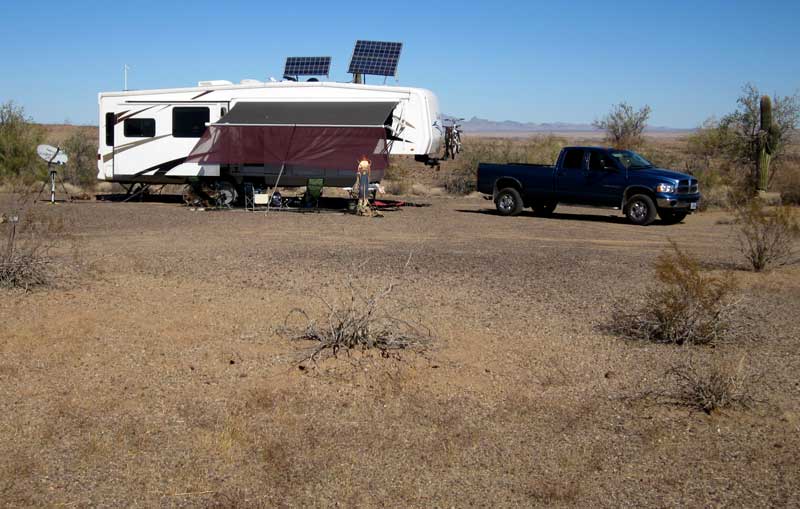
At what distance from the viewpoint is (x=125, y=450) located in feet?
19.2

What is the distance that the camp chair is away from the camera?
22.4 meters

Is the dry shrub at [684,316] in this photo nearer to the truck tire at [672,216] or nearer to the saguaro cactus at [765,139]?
the truck tire at [672,216]

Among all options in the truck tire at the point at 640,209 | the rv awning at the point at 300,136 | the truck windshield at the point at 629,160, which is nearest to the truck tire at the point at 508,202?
the truck windshield at the point at 629,160

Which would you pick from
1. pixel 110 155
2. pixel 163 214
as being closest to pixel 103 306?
pixel 163 214

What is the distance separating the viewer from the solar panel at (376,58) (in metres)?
24.1

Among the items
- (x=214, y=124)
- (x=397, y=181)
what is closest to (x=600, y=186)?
(x=214, y=124)

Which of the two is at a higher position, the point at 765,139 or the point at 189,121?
the point at 765,139

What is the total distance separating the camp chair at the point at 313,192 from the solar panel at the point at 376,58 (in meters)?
3.72

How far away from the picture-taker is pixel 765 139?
28062 millimetres

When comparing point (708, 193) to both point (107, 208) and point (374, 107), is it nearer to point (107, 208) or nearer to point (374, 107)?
point (374, 107)

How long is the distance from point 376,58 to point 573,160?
255 inches

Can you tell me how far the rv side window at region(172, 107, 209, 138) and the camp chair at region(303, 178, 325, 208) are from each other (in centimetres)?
333

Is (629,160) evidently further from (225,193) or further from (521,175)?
(225,193)

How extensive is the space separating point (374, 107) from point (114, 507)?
17921 mm
